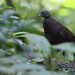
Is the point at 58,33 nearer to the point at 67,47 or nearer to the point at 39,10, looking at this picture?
the point at 39,10

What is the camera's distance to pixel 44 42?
0.77m

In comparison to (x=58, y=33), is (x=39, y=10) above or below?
above

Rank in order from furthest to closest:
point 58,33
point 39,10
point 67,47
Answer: point 58,33 < point 39,10 < point 67,47

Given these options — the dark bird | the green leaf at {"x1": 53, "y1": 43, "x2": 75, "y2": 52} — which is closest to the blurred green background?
the green leaf at {"x1": 53, "y1": 43, "x2": 75, "y2": 52}

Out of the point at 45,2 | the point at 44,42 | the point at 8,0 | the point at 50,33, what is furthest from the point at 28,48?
the point at 50,33

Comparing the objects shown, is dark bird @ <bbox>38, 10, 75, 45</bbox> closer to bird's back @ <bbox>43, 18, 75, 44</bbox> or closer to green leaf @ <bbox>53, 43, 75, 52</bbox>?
bird's back @ <bbox>43, 18, 75, 44</bbox>

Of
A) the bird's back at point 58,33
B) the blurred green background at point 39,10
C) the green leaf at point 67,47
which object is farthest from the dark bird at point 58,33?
the green leaf at point 67,47

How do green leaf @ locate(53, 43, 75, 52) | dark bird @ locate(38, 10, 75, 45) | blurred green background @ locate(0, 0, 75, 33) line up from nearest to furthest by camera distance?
green leaf @ locate(53, 43, 75, 52), blurred green background @ locate(0, 0, 75, 33), dark bird @ locate(38, 10, 75, 45)

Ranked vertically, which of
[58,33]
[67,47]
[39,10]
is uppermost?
[39,10]

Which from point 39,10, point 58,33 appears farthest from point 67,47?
point 58,33

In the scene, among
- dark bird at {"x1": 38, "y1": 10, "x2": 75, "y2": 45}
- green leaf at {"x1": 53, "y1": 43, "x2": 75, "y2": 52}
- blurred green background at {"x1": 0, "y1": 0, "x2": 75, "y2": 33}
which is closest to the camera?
green leaf at {"x1": 53, "y1": 43, "x2": 75, "y2": 52}

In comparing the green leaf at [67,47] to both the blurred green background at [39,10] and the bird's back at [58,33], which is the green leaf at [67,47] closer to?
the blurred green background at [39,10]

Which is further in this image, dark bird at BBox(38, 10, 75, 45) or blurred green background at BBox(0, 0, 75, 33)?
dark bird at BBox(38, 10, 75, 45)

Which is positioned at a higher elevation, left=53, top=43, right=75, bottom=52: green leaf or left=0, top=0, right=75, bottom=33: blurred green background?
left=0, top=0, right=75, bottom=33: blurred green background
